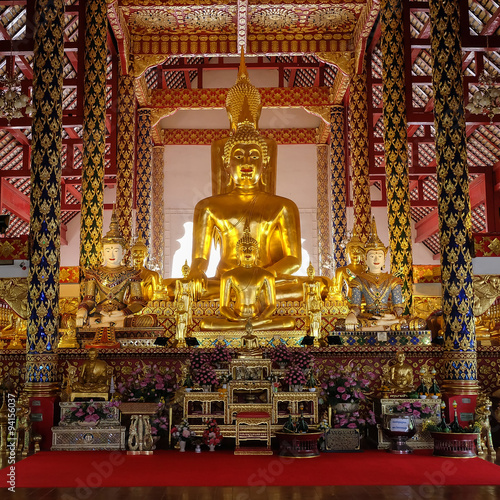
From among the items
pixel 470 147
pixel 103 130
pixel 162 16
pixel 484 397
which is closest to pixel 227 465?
pixel 484 397

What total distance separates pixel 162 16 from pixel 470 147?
22.9 ft

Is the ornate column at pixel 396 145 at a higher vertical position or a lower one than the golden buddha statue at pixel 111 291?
higher

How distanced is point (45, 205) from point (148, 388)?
198cm

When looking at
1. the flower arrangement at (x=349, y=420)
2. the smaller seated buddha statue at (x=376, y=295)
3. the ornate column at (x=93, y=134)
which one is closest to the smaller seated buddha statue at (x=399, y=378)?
the flower arrangement at (x=349, y=420)

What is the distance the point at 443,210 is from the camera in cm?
679

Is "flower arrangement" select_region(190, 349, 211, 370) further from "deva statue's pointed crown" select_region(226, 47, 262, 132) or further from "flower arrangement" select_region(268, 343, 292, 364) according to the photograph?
"deva statue's pointed crown" select_region(226, 47, 262, 132)

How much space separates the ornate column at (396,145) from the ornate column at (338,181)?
12.5 ft

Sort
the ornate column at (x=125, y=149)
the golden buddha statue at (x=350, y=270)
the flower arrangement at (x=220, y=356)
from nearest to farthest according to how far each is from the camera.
Answer: the flower arrangement at (x=220, y=356) < the golden buddha statue at (x=350, y=270) < the ornate column at (x=125, y=149)

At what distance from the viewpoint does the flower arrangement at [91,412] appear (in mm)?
6066

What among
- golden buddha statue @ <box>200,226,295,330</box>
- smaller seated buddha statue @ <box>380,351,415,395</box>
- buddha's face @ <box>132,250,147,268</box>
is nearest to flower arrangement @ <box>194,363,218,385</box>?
golden buddha statue @ <box>200,226,295,330</box>

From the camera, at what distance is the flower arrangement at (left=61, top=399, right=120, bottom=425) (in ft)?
19.9

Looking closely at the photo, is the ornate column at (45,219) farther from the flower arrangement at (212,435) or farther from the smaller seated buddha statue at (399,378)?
the smaller seated buddha statue at (399,378)

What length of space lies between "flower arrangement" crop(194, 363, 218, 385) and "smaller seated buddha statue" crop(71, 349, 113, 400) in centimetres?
83

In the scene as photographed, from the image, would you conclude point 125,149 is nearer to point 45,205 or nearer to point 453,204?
point 45,205
